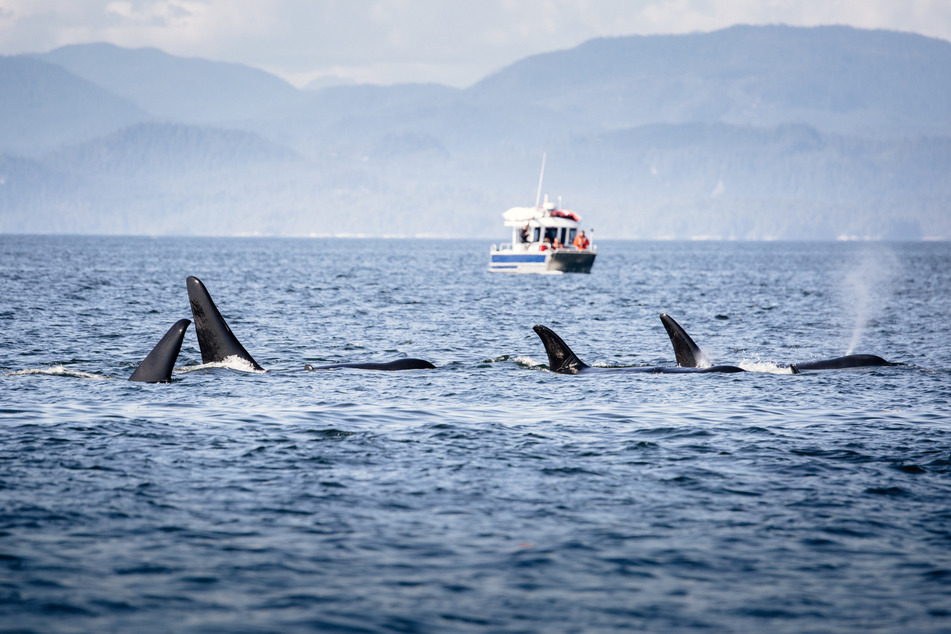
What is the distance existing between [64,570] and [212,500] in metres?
2.42

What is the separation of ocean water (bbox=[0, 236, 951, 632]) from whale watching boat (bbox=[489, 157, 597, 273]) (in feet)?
176

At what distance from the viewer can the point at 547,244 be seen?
79.4 m

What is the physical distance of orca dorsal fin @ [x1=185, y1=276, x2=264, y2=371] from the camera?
20156 millimetres

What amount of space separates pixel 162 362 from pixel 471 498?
10209 millimetres

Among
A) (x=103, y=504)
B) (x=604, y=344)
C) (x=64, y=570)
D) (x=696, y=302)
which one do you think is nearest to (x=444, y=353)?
(x=604, y=344)

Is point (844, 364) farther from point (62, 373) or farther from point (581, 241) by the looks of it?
point (581, 241)

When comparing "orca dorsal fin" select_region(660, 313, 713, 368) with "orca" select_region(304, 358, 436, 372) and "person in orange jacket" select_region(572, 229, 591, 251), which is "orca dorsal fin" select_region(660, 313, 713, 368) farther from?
"person in orange jacket" select_region(572, 229, 591, 251)

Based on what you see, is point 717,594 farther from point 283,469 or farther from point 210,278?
point 210,278

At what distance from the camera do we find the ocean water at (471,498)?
861 cm

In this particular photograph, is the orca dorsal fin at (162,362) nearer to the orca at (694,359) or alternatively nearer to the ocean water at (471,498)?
the ocean water at (471,498)

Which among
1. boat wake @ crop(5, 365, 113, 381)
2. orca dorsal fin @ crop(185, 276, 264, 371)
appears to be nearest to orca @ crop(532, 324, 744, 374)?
orca dorsal fin @ crop(185, 276, 264, 371)

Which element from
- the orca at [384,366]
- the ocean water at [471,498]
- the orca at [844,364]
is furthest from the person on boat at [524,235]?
the orca at [384,366]

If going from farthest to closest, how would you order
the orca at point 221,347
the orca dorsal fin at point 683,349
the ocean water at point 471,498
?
the orca dorsal fin at point 683,349 → the orca at point 221,347 → the ocean water at point 471,498

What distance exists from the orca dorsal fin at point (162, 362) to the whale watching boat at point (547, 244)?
58.5 m
